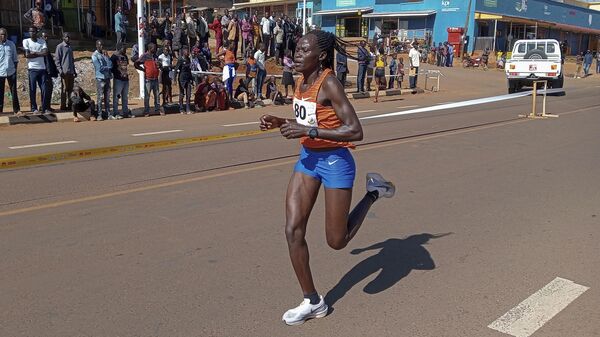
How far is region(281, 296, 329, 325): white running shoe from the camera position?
357 cm

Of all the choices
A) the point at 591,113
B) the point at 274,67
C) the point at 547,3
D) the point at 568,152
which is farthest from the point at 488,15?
the point at 568,152

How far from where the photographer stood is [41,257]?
4.58 meters

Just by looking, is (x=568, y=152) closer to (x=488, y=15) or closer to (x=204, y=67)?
(x=204, y=67)

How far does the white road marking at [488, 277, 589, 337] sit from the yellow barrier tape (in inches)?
271

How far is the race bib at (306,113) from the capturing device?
3.59m

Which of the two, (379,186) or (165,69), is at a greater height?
(165,69)

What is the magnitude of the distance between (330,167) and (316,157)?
0.11m

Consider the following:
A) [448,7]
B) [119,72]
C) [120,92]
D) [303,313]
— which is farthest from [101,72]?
[448,7]

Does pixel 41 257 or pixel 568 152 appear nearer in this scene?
pixel 41 257

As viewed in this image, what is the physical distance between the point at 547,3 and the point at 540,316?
6043cm

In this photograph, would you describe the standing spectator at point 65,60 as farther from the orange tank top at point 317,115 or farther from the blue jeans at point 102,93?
the orange tank top at point 317,115

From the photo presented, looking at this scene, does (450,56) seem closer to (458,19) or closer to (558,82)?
(458,19)

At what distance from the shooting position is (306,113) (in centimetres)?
362

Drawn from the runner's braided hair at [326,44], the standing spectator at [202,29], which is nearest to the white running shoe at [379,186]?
the runner's braided hair at [326,44]
